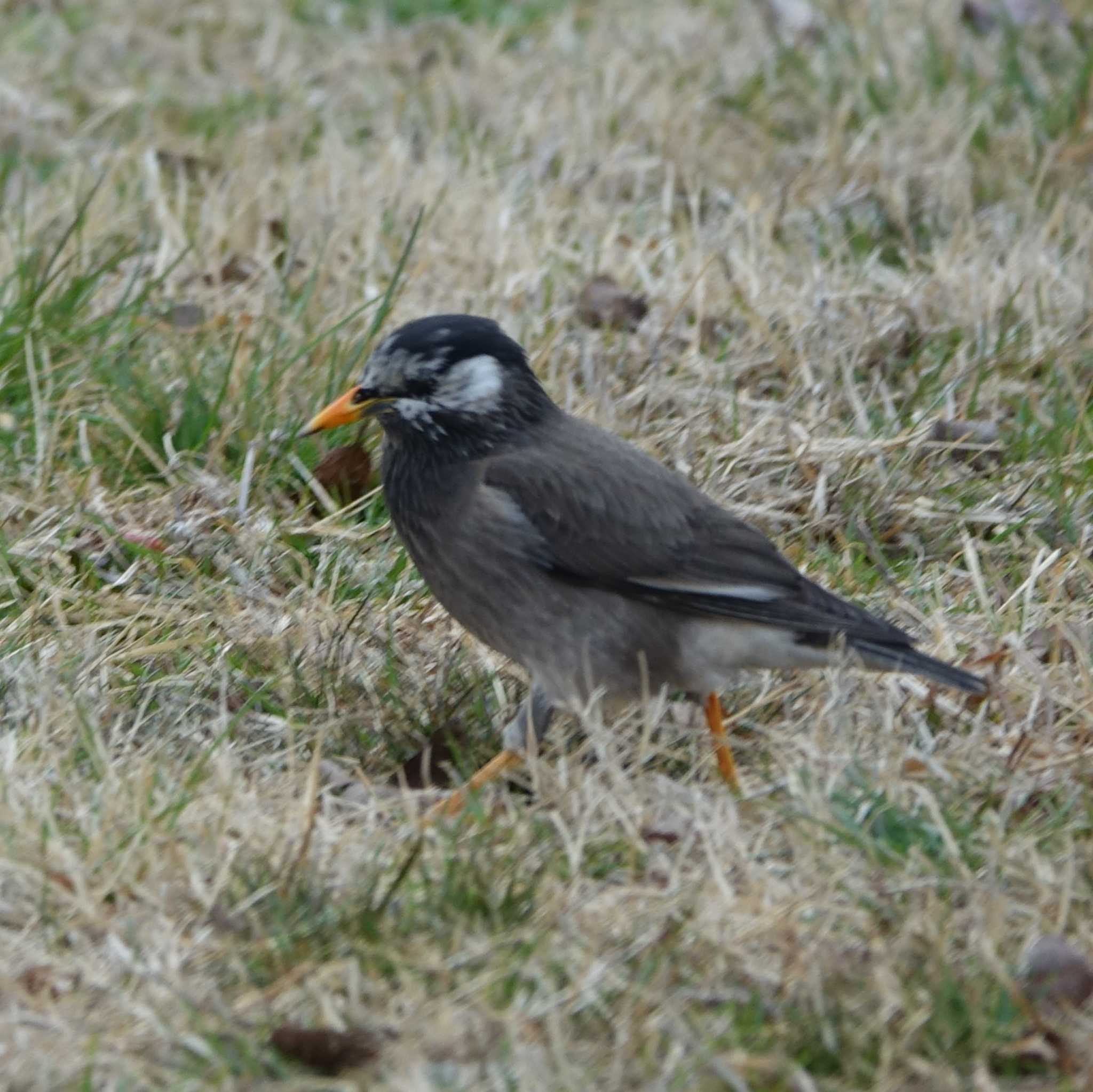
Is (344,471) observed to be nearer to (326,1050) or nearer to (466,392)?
Answer: (466,392)

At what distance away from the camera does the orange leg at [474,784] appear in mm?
3225

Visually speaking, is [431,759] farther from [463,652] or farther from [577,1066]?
[577,1066]

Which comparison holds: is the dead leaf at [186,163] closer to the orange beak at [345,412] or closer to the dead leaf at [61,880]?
the orange beak at [345,412]

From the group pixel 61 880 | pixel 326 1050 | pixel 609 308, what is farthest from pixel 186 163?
pixel 326 1050

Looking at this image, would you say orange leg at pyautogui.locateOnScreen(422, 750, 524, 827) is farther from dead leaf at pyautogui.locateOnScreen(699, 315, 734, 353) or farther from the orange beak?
dead leaf at pyautogui.locateOnScreen(699, 315, 734, 353)

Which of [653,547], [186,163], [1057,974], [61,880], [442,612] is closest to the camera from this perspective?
[1057,974]

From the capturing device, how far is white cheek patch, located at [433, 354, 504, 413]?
12.8 ft

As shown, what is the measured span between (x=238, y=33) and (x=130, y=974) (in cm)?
558

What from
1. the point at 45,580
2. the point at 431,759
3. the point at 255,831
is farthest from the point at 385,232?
the point at 255,831

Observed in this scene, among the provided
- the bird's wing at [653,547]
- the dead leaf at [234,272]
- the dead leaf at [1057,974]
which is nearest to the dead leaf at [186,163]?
the dead leaf at [234,272]

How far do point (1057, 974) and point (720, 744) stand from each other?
96cm

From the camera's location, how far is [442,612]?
4.26 metres

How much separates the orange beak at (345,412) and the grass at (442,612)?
16.6 inches

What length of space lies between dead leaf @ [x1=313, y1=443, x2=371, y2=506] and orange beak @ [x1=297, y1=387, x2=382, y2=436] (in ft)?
2.12
